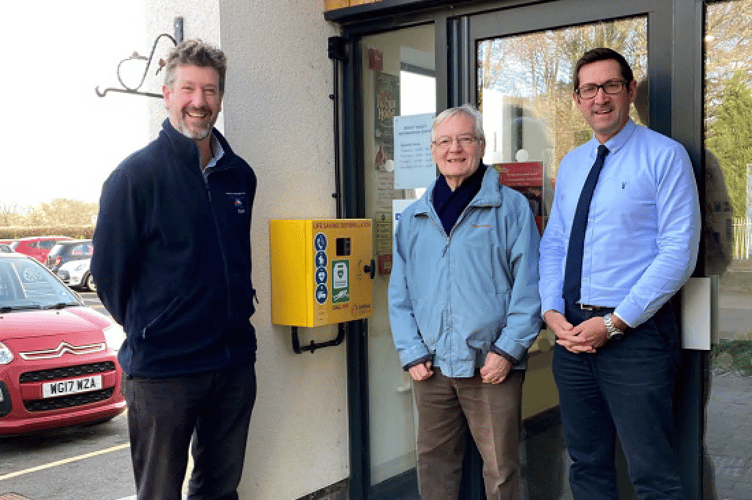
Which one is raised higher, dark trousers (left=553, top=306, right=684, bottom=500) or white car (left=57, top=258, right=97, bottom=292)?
dark trousers (left=553, top=306, right=684, bottom=500)

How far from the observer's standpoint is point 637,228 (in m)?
2.51

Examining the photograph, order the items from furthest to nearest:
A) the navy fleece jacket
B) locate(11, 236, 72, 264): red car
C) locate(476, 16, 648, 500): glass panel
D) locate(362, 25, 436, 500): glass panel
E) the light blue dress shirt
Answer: locate(11, 236, 72, 264): red car → locate(362, 25, 436, 500): glass panel → locate(476, 16, 648, 500): glass panel → the navy fleece jacket → the light blue dress shirt

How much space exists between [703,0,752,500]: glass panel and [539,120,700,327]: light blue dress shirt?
1.14 feet

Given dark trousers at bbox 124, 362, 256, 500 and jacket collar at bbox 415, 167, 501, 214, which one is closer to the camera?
dark trousers at bbox 124, 362, 256, 500

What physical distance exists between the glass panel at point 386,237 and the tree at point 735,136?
1.43 meters

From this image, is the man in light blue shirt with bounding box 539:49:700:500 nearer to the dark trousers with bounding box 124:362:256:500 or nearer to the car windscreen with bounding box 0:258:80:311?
the dark trousers with bounding box 124:362:256:500

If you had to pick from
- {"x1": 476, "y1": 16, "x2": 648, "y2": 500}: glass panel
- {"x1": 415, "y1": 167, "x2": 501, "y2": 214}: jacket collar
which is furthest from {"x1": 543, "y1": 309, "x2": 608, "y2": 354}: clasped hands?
{"x1": 476, "y1": 16, "x2": 648, "y2": 500}: glass panel

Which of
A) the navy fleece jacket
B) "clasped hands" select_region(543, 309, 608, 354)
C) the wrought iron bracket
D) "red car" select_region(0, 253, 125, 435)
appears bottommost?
"red car" select_region(0, 253, 125, 435)

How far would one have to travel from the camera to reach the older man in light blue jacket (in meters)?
2.74

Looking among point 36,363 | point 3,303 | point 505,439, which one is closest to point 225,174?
point 505,439

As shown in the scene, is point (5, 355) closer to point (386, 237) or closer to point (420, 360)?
point (386, 237)

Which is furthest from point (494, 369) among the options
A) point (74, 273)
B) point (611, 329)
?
point (74, 273)

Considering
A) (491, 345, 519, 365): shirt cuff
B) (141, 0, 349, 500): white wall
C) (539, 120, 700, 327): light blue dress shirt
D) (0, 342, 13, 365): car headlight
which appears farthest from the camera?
(0, 342, 13, 365): car headlight

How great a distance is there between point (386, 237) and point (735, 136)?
1769mm
